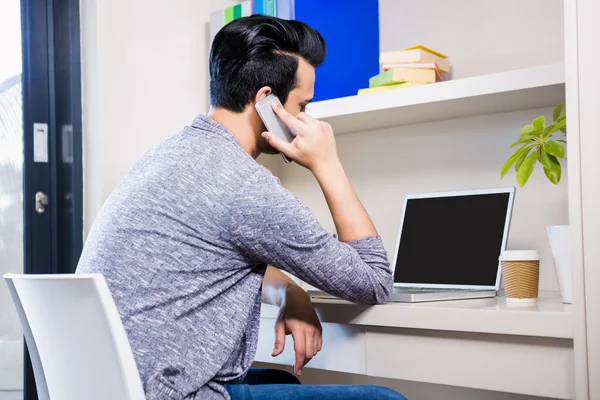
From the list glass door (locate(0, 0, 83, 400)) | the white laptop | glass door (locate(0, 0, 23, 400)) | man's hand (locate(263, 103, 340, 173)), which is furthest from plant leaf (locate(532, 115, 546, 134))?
glass door (locate(0, 0, 23, 400))

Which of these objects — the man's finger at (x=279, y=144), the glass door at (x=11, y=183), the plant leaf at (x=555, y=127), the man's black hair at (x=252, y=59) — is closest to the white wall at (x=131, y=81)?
the glass door at (x=11, y=183)

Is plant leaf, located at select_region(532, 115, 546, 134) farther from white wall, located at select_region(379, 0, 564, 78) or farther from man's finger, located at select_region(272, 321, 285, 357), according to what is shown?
man's finger, located at select_region(272, 321, 285, 357)

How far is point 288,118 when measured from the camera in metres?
1.40

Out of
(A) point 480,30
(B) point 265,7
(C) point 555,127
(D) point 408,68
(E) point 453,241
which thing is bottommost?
(E) point 453,241

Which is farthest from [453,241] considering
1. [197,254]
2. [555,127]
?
[197,254]

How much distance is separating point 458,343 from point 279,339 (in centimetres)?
34

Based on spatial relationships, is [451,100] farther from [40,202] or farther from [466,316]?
[40,202]

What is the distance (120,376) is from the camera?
0.92 meters

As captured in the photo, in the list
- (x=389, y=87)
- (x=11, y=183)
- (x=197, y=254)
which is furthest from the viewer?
(x=11, y=183)

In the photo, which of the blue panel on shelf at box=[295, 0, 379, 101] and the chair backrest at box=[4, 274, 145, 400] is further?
the blue panel on shelf at box=[295, 0, 379, 101]

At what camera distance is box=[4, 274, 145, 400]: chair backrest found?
3.00 ft

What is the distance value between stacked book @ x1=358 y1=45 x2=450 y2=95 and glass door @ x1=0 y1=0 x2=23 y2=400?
3.40ft

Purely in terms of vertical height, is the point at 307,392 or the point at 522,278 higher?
the point at 522,278

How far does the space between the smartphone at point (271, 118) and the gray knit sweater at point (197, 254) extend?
6.1 inches
